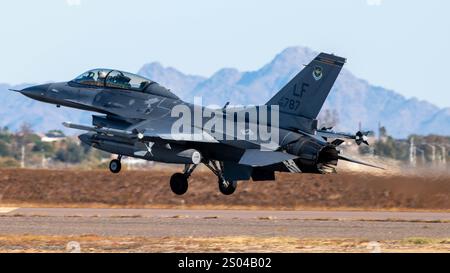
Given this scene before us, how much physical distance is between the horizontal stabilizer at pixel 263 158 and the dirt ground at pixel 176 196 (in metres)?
14.4

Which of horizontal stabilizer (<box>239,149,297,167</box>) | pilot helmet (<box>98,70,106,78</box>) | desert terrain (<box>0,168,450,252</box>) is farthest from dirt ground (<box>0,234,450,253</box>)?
pilot helmet (<box>98,70,106,78</box>)

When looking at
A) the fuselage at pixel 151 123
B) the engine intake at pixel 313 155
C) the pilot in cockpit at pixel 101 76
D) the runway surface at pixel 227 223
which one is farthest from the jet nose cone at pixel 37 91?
the engine intake at pixel 313 155

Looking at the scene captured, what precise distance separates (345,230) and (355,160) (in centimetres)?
247

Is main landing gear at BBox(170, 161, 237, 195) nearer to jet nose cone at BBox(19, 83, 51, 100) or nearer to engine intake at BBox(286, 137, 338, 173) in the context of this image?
engine intake at BBox(286, 137, 338, 173)

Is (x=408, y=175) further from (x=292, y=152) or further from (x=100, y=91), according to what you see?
(x=100, y=91)

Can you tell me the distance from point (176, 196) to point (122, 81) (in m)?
16.7

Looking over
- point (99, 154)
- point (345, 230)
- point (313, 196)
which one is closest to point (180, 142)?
point (345, 230)

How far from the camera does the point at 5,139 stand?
10125 cm

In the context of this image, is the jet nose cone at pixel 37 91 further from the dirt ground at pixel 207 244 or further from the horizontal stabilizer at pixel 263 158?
the horizontal stabilizer at pixel 263 158

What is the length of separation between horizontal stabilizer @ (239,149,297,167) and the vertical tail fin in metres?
1.45

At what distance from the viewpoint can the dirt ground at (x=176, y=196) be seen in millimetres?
47822

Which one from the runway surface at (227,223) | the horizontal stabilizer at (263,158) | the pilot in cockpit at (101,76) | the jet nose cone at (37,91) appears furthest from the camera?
the jet nose cone at (37,91)

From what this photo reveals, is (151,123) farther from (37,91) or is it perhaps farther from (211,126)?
(37,91)

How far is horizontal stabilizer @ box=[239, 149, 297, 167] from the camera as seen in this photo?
31484 millimetres
